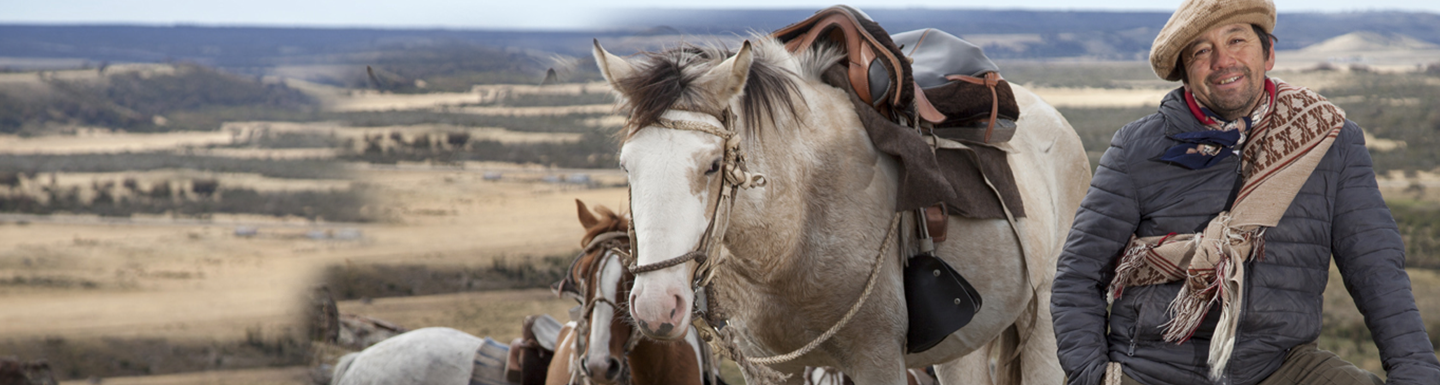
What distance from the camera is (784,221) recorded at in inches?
90.4

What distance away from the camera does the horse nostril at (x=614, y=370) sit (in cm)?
377

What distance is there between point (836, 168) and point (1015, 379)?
167 centimetres

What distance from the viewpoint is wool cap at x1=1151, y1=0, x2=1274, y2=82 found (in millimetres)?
1998

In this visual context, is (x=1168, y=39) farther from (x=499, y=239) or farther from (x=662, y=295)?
(x=499, y=239)

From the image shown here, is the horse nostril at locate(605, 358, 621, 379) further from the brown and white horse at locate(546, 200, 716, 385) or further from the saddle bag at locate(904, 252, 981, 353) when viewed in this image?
the saddle bag at locate(904, 252, 981, 353)

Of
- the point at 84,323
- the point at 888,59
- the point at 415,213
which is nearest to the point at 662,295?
the point at 888,59

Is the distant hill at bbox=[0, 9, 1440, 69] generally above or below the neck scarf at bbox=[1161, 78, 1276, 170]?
below

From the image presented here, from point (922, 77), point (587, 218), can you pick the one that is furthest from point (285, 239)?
point (922, 77)

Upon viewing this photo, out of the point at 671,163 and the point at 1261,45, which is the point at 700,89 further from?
the point at 1261,45

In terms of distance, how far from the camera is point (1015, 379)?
354 cm

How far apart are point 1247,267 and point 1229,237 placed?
0.34ft

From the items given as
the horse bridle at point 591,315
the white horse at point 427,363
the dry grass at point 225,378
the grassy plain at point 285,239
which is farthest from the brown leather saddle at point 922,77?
the dry grass at point 225,378

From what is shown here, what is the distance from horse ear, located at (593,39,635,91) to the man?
127 cm

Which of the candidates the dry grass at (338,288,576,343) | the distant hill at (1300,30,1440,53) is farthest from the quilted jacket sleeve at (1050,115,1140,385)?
the distant hill at (1300,30,1440,53)
